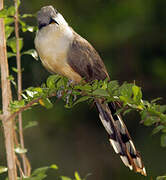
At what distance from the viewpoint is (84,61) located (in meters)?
1.81

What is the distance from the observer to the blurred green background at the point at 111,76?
314 centimetres

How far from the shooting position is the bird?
1.67m

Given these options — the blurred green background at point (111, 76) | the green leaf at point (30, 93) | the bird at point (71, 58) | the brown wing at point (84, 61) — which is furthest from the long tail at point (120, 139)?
the blurred green background at point (111, 76)

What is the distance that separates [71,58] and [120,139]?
38 cm

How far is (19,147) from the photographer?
4.72 feet

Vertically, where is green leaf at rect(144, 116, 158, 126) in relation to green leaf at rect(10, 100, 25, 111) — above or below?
below

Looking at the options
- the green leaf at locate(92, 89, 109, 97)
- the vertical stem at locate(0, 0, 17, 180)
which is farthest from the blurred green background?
the green leaf at locate(92, 89, 109, 97)

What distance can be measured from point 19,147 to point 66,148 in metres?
2.12

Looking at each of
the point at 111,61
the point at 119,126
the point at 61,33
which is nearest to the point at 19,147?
the point at 119,126

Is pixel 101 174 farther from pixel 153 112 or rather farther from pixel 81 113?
pixel 153 112

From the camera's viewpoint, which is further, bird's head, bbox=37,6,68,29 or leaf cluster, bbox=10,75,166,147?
bird's head, bbox=37,6,68,29

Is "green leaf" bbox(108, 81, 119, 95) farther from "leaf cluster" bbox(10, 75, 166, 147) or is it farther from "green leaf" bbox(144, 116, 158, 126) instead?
"green leaf" bbox(144, 116, 158, 126)

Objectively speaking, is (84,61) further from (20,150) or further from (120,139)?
(20,150)

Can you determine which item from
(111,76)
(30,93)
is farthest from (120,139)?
(111,76)
